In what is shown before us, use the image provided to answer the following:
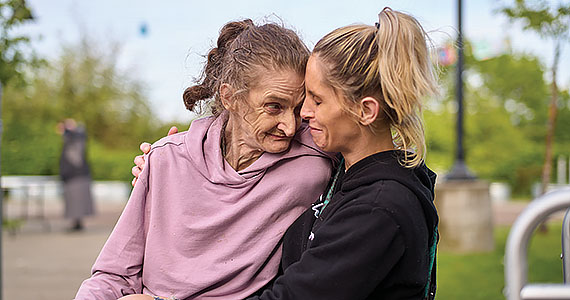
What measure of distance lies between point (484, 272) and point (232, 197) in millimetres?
5846

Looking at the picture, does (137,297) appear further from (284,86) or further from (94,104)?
(94,104)

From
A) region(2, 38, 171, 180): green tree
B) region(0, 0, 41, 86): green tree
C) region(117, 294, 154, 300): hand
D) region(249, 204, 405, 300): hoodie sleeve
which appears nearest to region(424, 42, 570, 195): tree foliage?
region(2, 38, 171, 180): green tree

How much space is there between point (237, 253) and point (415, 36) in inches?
30.0

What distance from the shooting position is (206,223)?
197cm

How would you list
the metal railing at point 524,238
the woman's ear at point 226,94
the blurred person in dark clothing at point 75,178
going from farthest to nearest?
the blurred person in dark clothing at point 75,178 → the woman's ear at point 226,94 → the metal railing at point 524,238

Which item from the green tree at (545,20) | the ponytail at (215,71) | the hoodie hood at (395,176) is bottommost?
the hoodie hood at (395,176)

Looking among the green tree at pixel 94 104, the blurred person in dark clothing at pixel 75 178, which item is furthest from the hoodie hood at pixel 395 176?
the green tree at pixel 94 104

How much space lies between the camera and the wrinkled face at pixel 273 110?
75.4 inches

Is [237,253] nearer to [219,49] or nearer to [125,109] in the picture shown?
[219,49]

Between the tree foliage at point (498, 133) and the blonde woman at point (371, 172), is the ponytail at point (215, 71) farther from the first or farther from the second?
the tree foliage at point (498, 133)

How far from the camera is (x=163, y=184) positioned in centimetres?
202

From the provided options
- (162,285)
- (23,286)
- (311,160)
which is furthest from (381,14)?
(23,286)

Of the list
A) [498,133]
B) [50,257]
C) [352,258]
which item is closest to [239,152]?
[352,258]

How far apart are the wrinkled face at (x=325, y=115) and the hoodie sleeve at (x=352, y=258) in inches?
8.9
